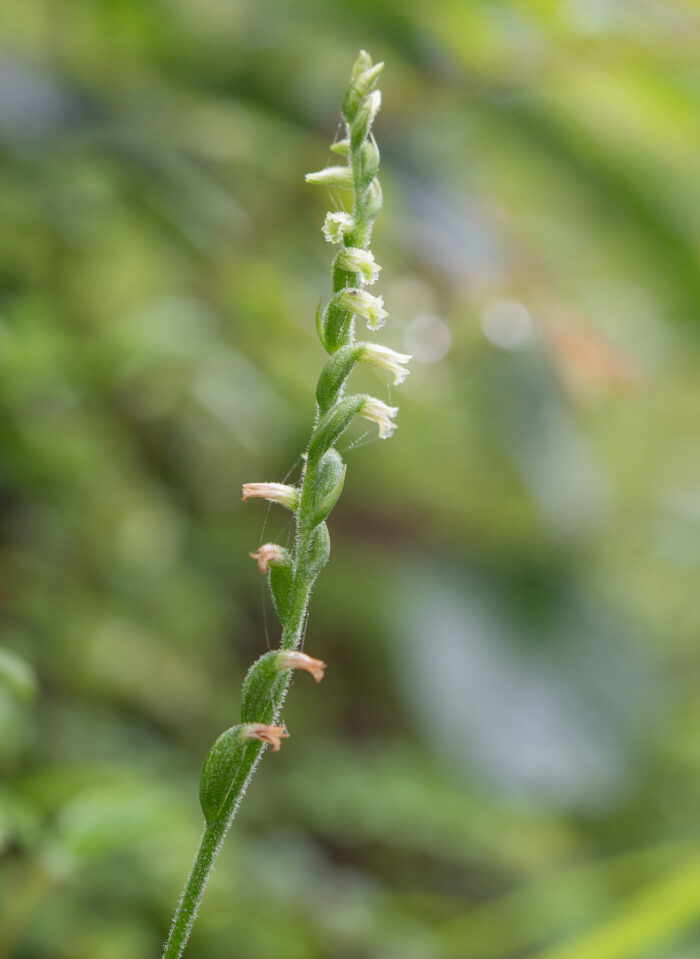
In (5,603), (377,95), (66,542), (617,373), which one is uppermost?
(617,373)

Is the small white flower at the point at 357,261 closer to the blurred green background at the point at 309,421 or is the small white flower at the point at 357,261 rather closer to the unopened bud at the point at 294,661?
the unopened bud at the point at 294,661

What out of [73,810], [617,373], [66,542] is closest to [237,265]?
[66,542]

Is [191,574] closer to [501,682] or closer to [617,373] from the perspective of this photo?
[501,682]

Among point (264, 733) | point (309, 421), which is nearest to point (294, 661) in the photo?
point (264, 733)

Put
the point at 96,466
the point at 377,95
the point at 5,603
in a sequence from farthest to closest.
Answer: the point at 96,466 → the point at 5,603 → the point at 377,95

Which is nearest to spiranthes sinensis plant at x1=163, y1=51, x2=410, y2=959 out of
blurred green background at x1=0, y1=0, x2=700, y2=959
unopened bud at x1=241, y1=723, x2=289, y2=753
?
unopened bud at x1=241, y1=723, x2=289, y2=753

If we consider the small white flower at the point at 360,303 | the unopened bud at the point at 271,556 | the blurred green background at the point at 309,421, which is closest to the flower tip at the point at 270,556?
the unopened bud at the point at 271,556

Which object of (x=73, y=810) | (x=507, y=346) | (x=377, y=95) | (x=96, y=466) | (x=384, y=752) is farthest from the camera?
(x=384, y=752)
